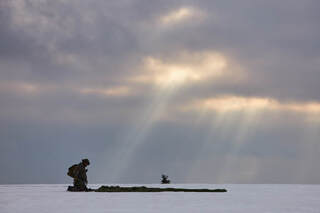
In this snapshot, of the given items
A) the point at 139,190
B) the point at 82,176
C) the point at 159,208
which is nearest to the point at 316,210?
the point at 159,208

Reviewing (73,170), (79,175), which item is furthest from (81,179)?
(73,170)

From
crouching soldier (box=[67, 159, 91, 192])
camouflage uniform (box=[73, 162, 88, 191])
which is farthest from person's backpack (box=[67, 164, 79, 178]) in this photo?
camouflage uniform (box=[73, 162, 88, 191])

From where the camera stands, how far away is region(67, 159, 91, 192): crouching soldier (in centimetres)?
3114

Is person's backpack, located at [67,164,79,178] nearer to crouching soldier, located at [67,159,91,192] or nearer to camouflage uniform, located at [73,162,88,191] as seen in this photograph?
crouching soldier, located at [67,159,91,192]

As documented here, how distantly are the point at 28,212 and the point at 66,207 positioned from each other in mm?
1991

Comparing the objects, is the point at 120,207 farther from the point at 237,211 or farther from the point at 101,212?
the point at 237,211

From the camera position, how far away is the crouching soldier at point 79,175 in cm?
3114

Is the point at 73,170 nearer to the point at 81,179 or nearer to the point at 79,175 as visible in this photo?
the point at 79,175

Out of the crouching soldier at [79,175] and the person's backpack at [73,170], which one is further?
the person's backpack at [73,170]

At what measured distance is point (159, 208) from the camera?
16609 mm

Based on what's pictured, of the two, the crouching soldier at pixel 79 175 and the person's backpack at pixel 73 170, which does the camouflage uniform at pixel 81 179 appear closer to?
the crouching soldier at pixel 79 175

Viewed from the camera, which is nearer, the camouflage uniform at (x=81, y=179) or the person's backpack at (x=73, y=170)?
the camouflage uniform at (x=81, y=179)

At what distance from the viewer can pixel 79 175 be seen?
31516 millimetres

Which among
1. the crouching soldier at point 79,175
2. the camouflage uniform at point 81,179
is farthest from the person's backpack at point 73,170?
the camouflage uniform at point 81,179
